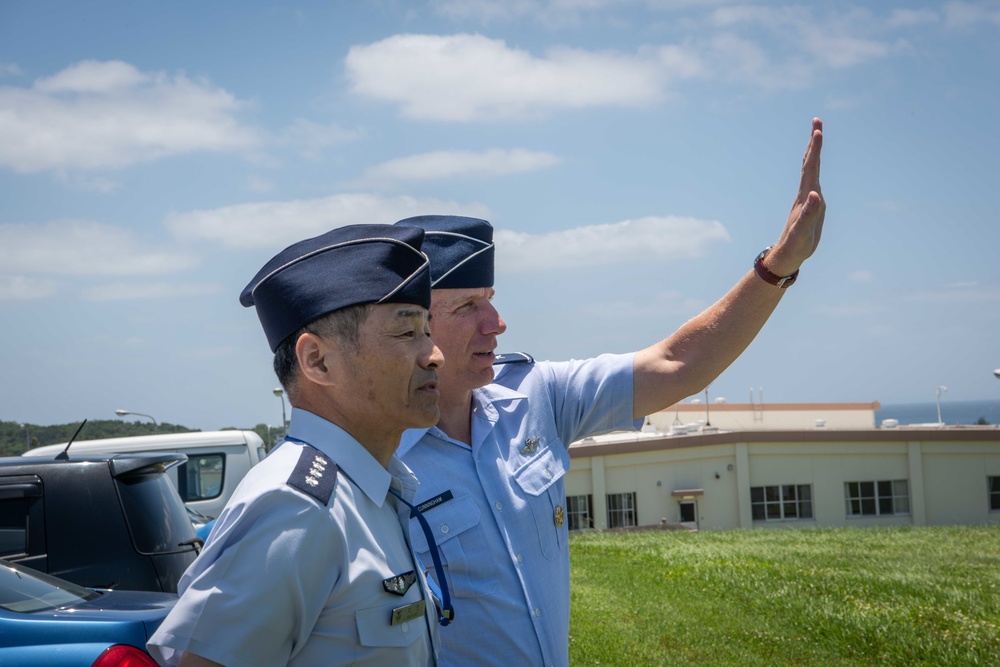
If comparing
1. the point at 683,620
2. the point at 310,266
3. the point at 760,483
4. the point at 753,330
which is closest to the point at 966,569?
the point at 683,620

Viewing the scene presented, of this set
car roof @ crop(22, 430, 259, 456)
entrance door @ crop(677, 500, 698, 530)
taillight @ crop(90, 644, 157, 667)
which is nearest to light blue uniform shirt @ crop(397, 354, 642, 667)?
taillight @ crop(90, 644, 157, 667)

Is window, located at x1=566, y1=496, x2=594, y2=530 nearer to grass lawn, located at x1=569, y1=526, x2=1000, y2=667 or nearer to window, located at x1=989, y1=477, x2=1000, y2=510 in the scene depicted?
window, located at x1=989, y1=477, x2=1000, y2=510

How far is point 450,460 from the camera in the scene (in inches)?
116

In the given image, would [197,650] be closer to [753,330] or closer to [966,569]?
[753,330]

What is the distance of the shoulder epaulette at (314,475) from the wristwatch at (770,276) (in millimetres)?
1576

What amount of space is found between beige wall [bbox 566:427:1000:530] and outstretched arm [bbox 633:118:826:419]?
36.8 metres

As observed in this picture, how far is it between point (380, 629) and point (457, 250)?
4.63ft

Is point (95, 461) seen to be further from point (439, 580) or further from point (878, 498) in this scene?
point (878, 498)

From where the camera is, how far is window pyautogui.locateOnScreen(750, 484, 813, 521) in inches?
1604

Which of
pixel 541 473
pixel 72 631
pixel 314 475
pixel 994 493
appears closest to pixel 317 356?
pixel 314 475

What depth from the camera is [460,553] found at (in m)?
2.78

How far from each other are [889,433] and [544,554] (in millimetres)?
40635

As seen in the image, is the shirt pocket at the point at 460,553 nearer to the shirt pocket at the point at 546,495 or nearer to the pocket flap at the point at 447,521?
the pocket flap at the point at 447,521

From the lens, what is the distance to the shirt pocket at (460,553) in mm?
2773
